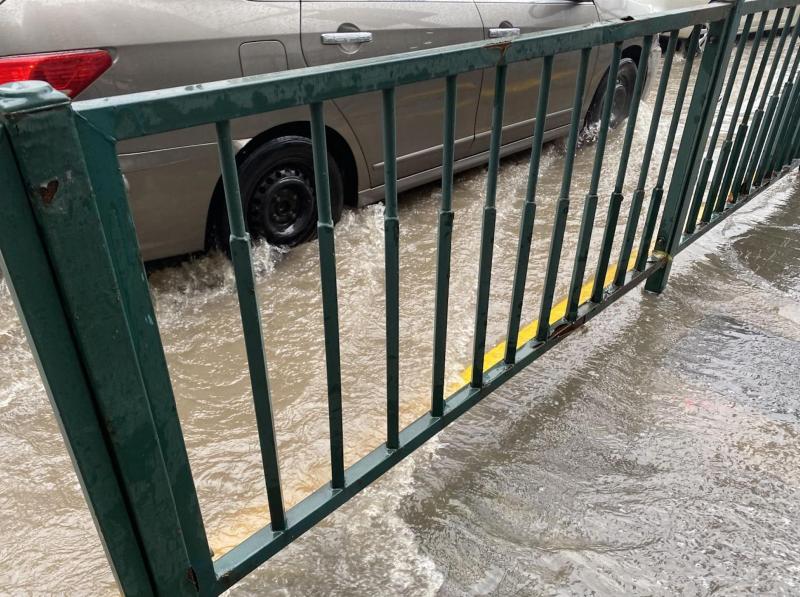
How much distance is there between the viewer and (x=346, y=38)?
321cm

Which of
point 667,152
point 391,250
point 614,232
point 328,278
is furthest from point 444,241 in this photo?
Result: point 667,152

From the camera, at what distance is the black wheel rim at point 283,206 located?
3.30m

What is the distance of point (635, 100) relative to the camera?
2266mm

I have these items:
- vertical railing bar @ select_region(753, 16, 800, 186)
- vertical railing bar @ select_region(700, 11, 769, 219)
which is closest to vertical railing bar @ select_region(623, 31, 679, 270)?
vertical railing bar @ select_region(700, 11, 769, 219)

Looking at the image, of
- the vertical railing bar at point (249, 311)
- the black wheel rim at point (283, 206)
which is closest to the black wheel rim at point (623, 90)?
the black wheel rim at point (283, 206)

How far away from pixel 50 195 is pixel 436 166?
3302mm

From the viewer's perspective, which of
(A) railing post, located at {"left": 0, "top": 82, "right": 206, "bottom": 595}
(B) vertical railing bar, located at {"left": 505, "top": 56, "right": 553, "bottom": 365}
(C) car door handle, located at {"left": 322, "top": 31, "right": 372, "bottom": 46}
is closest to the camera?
(A) railing post, located at {"left": 0, "top": 82, "right": 206, "bottom": 595}

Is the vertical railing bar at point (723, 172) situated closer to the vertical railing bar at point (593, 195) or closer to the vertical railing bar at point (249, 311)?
the vertical railing bar at point (593, 195)

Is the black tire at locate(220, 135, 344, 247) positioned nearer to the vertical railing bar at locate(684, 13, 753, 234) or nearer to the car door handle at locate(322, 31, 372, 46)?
the car door handle at locate(322, 31, 372, 46)

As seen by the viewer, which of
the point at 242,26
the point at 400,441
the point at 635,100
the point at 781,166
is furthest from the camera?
the point at 781,166

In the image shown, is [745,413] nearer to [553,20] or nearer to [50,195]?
[50,195]

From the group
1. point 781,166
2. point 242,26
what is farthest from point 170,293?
point 781,166

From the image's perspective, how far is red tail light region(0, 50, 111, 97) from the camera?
235 cm

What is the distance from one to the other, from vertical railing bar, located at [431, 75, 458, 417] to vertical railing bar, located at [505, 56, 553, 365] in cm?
28
